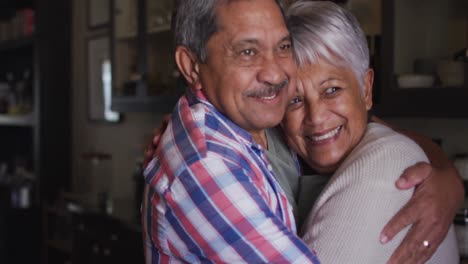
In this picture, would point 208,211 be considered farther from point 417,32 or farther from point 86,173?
point 86,173

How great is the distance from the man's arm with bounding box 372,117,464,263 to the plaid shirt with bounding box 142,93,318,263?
0.20 m

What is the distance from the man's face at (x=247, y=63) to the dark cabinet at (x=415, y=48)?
0.72 m

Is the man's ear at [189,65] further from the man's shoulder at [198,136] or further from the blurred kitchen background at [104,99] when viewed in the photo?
the blurred kitchen background at [104,99]

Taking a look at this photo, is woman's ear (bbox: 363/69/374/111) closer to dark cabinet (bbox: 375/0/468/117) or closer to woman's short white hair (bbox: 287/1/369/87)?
woman's short white hair (bbox: 287/1/369/87)

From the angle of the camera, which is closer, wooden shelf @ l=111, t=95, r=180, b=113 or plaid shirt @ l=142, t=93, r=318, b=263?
plaid shirt @ l=142, t=93, r=318, b=263

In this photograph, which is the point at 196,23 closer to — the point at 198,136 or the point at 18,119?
the point at 198,136

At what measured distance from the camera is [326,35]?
39.1 inches

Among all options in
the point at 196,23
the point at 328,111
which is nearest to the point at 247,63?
the point at 196,23

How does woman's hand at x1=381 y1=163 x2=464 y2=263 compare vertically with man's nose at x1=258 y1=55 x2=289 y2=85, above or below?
below

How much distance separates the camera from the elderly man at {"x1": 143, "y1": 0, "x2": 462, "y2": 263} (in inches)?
30.1

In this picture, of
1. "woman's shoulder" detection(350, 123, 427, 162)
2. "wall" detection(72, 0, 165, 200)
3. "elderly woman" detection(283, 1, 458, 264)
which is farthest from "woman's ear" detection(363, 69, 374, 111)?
"wall" detection(72, 0, 165, 200)

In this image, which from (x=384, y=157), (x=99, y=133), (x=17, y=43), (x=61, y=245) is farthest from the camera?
(x=17, y=43)

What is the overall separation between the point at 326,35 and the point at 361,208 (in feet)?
1.20

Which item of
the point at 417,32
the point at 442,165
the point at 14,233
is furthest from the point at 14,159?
the point at 442,165
